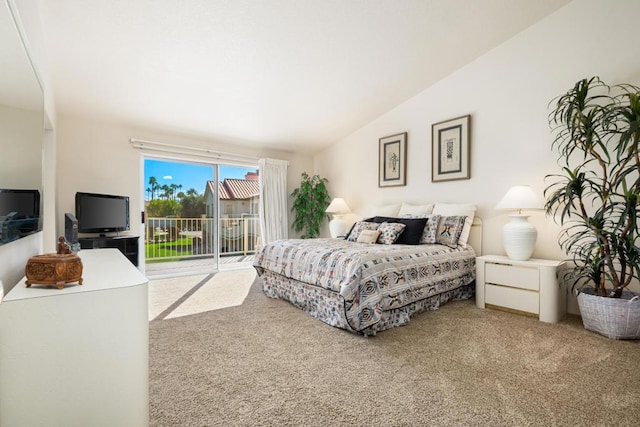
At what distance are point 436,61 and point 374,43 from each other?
0.98 meters

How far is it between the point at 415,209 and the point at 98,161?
170 inches

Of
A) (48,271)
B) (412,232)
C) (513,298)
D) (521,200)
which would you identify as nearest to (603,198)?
(521,200)

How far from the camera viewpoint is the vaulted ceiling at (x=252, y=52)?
2.60m

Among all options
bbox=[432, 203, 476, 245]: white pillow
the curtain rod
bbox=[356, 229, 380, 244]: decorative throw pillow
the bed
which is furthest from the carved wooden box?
the curtain rod

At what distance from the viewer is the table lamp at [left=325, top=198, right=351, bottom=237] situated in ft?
16.6

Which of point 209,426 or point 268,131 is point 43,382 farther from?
point 268,131

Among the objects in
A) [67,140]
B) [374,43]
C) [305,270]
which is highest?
[374,43]

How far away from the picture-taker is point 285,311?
2.99 m

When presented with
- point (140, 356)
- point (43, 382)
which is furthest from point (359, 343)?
point (43, 382)

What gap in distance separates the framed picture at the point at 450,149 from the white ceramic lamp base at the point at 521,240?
1.03m

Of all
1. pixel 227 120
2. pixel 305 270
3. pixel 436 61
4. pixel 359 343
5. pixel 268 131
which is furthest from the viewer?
pixel 268 131

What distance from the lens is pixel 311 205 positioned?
566cm

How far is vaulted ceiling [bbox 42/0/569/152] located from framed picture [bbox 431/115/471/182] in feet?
2.27

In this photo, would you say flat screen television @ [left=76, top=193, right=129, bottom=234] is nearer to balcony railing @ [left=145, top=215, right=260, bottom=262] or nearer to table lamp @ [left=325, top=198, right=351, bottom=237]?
balcony railing @ [left=145, top=215, right=260, bottom=262]
